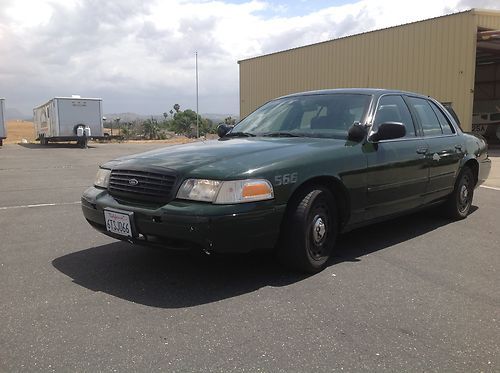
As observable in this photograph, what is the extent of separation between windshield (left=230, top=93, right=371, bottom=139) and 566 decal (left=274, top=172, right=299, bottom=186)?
0.95m

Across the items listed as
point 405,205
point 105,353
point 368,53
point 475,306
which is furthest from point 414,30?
point 105,353

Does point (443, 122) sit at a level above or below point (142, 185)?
above

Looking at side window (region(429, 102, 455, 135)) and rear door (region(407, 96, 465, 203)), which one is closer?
rear door (region(407, 96, 465, 203))

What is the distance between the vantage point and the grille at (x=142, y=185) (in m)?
3.66

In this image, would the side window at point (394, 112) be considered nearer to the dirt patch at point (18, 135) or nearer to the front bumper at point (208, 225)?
the front bumper at point (208, 225)

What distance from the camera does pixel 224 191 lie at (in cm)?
352

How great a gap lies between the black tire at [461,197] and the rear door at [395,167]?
102cm

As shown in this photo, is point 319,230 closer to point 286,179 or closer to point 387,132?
point 286,179

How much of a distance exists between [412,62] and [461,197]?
1500 centimetres

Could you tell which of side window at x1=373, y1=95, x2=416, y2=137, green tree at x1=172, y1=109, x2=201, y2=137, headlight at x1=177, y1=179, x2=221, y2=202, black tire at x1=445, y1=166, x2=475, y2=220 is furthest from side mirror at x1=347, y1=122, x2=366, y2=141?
green tree at x1=172, y1=109, x2=201, y2=137

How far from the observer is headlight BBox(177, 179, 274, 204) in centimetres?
352

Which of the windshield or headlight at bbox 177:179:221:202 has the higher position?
the windshield

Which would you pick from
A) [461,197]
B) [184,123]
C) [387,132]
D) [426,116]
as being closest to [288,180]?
[387,132]

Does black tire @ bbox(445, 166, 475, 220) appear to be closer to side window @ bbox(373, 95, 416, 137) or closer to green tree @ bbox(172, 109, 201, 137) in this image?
side window @ bbox(373, 95, 416, 137)
